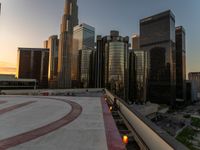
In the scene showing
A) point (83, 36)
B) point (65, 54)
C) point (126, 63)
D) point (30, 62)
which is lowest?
point (126, 63)

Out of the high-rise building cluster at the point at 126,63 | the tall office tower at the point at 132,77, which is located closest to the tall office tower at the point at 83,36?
the high-rise building cluster at the point at 126,63

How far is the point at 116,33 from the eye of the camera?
335 feet

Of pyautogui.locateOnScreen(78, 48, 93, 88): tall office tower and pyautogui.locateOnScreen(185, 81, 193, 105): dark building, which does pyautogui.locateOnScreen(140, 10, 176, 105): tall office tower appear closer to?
pyautogui.locateOnScreen(185, 81, 193, 105): dark building

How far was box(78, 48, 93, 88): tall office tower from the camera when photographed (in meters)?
105

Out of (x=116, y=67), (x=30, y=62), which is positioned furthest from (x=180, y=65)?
(x=30, y=62)

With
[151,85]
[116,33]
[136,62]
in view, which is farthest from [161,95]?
[116,33]

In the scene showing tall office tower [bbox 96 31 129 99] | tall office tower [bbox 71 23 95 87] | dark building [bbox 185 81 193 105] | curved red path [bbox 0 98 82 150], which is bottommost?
dark building [bbox 185 81 193 105]

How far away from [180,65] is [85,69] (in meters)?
94.3

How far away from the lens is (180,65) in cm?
14588

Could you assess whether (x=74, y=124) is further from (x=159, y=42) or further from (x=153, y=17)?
(x=153, y=17)

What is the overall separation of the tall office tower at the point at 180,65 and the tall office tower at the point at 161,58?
565 inches

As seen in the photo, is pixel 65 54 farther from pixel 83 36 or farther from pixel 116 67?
pixel 116 67

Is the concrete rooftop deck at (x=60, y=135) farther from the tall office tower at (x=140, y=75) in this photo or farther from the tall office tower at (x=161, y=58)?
the tall office tower at (x=161, y=58)

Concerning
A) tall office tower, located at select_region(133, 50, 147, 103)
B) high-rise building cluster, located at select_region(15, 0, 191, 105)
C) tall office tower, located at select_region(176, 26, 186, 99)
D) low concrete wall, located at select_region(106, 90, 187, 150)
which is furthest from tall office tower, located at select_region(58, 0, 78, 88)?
low concrete wall, located at select_region(106, 90, 187, 150)
